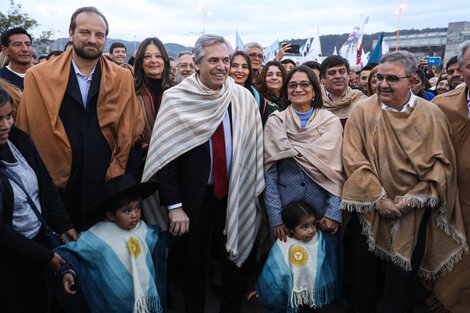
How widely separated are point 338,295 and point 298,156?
44.8 inches

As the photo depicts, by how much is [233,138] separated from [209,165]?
29 cm

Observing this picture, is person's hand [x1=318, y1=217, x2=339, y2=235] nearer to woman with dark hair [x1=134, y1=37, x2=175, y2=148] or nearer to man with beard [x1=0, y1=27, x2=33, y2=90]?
woman with dark hair [x1=134, y1=37, x2=175, y2=148]

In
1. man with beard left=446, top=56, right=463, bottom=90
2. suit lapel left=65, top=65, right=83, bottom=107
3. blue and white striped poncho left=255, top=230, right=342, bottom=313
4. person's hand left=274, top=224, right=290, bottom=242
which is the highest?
suit lapel left=65, top=65, right=83, bottom=107

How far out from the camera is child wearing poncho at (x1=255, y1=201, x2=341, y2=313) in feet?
8.94

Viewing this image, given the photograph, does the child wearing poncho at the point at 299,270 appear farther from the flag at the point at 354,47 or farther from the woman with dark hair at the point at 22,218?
the flag at the point at 354,47

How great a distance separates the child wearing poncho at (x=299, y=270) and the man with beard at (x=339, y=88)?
4.84 ft

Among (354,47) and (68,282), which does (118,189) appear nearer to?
(68,282)

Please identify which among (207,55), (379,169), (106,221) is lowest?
(106,221)

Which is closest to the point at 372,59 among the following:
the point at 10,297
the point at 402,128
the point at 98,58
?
the point at 402,128

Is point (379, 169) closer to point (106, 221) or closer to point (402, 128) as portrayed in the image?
point (402, 128)

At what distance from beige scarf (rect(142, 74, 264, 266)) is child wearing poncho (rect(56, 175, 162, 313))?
358 mm

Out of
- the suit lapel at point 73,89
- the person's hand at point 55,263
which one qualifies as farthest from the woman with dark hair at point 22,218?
the suit lapel at point 73,89

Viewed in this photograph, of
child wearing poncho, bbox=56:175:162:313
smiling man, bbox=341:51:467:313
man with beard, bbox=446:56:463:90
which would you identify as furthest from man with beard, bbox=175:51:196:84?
man with beard, bbox=446:56:463:90

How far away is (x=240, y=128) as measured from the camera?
2.96 metres
